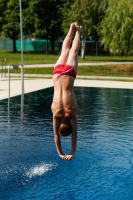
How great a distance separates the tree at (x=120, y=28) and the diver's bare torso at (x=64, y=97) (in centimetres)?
2932

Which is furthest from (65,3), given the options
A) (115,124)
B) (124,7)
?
(115,124)

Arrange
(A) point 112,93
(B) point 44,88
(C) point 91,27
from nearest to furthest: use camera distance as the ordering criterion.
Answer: (A) point 112,93
(B) point 44,88
(C) point 91,27

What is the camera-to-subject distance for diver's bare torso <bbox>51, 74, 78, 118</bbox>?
7879mm

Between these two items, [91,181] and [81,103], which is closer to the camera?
[91,181]

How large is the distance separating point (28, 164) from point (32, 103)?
31.6 feet

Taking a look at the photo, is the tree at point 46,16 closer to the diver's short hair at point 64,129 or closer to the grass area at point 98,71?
the grass area at point 98,71

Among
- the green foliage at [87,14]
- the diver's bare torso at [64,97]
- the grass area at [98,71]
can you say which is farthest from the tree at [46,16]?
the diver's bare torso at [64,97]

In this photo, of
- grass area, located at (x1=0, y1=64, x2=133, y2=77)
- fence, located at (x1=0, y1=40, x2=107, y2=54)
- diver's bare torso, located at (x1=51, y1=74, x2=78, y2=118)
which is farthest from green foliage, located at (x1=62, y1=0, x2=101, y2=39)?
diver's bare torso, located at (x1=51, y1=74, x2=78, y2=118)

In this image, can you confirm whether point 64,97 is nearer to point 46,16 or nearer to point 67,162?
point 67,162

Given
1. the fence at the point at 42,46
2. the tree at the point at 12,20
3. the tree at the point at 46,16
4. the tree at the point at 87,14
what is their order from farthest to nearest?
the tree at the point at 12,20 < the fence at the point at 42,46 < the tree at the point at 46,16 < the tree at the point at 87,14

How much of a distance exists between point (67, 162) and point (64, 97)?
3.44 meters

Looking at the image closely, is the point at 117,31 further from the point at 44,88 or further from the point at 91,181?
the point at 91,181

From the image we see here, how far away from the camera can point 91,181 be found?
9.47 m

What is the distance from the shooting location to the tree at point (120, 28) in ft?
120
